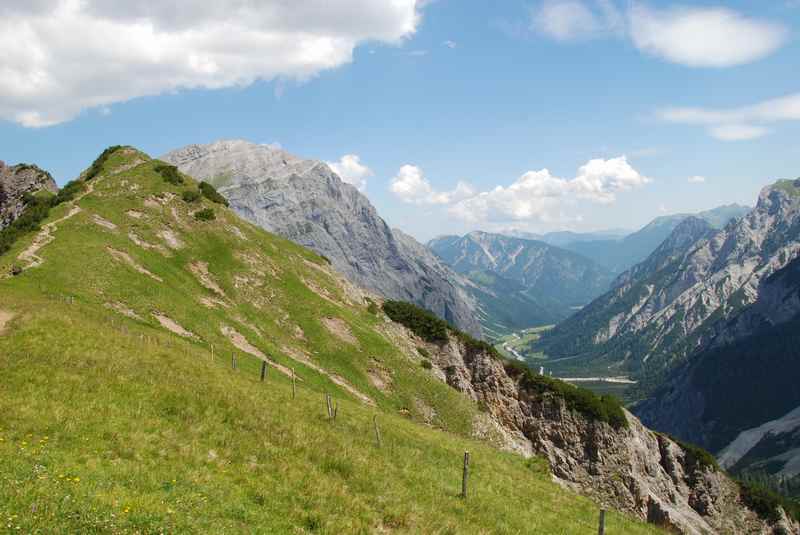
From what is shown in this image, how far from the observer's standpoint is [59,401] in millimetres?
19344

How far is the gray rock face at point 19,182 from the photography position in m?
89.3

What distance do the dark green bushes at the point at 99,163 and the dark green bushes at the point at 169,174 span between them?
25.4 ft

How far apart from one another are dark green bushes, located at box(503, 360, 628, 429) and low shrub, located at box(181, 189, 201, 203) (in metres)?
53.7

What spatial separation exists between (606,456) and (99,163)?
85.1 meters

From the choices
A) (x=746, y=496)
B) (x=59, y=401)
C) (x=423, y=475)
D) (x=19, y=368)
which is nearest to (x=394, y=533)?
(x=423, y=475)

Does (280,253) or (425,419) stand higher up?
(280,253)

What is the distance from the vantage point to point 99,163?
75625 mm

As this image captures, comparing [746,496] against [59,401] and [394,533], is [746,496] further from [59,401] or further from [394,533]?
[59,401]

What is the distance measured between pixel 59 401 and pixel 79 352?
229 inches

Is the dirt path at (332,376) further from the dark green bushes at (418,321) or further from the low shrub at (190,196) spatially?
the low shrub at (190,196)

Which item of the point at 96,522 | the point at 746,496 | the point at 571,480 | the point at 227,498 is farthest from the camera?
the point at 746,496

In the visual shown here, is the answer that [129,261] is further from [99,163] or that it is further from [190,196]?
[99,163]

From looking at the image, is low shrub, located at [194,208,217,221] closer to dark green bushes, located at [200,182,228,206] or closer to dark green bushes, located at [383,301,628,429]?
dark green bushes, located at [200,182,228,206]

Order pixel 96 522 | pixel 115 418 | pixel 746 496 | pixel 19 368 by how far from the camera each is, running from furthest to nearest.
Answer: pixel 746 496, pixel 19 368, pixel 115 418, pixel 96 522
